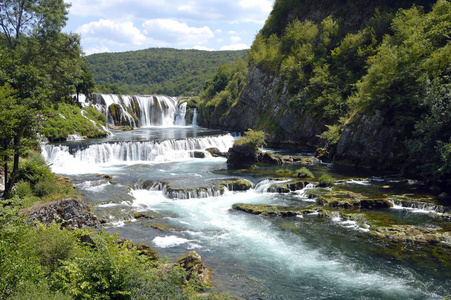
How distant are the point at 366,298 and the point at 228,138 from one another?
38.0 metres

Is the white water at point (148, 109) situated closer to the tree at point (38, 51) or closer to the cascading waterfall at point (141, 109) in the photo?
the cascading waterfall at point (141, 109)

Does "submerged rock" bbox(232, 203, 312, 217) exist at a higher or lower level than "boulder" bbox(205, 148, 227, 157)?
lower

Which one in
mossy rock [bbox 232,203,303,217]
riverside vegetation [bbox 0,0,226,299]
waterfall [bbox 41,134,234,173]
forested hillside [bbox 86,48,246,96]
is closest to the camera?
riverside vegetation [bbox 0,0,226,299]

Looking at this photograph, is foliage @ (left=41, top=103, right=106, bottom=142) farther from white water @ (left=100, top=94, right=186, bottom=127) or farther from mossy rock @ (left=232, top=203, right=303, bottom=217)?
mossy rock @ (left=232, top=203, right=303, bottom=217)

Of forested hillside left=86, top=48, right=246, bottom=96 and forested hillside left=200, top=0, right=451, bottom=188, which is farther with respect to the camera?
forested hillside left=86, top=48, right=246, bottom=96

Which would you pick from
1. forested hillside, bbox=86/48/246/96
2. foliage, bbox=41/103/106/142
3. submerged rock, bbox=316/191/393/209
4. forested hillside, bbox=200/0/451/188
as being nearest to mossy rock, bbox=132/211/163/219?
submerged rock, bbox=316/191/393/209

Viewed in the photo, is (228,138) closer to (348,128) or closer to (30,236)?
(348,128)

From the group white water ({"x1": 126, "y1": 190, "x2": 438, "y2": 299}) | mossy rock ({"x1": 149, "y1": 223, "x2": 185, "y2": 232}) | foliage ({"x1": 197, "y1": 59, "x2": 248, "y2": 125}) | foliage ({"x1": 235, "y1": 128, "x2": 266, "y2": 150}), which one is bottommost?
white water ({"x1": 126, "y1": 190, "x2": 438, "y2": 299})

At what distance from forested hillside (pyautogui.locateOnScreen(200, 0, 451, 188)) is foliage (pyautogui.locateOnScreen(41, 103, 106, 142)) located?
25546mm

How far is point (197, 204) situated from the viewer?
72.0 feet

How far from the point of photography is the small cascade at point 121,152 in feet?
108

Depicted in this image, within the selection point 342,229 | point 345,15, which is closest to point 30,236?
point 342,229

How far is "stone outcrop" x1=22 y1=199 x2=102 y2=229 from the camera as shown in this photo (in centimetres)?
1168

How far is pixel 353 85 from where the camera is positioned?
38594mm
